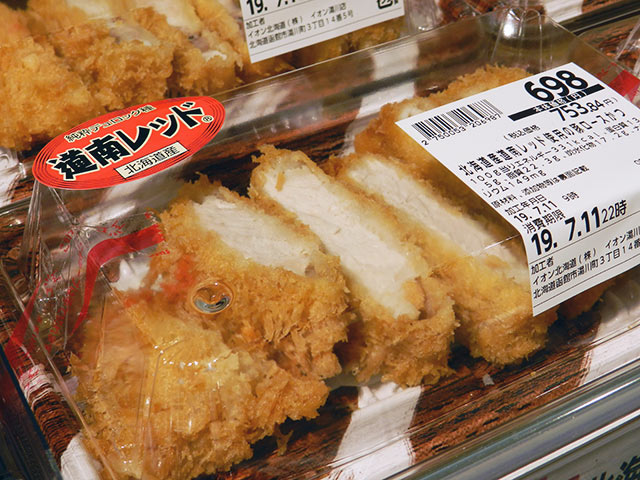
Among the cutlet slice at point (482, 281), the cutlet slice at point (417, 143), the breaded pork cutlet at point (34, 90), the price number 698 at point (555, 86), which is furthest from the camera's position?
the breaded pork cutlet at point (34, 90)

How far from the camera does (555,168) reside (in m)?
1.80

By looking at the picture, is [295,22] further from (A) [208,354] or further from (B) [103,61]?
(A) [208,354]

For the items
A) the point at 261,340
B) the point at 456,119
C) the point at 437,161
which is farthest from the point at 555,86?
the point at 261,340

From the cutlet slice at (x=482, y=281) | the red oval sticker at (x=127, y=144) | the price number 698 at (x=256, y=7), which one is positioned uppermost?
the price number 698 at (x=256, y=7)

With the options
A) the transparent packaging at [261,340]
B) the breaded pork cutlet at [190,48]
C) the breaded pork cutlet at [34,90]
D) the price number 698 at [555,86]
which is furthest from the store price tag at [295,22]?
the price number 698 at [555,86]

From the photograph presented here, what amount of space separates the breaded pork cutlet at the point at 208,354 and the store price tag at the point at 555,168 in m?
0.47

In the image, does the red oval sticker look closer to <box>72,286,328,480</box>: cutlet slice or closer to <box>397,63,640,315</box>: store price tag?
<box>72,286,328,480</box>: cutlet slice

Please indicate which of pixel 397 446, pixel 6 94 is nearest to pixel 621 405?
pixel 397 446

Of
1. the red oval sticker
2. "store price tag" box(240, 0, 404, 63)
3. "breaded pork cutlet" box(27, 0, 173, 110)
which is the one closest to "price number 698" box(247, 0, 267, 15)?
Result: "store price tag" box(240, 0, 404, 63)

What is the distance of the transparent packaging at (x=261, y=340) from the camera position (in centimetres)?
159

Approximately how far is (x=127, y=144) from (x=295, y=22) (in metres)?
0.77

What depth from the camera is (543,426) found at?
1.65 meters

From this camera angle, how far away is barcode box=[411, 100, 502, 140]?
6.32ft

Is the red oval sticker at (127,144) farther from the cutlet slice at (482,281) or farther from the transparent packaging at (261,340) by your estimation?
the cutlet slice at (482,281)
